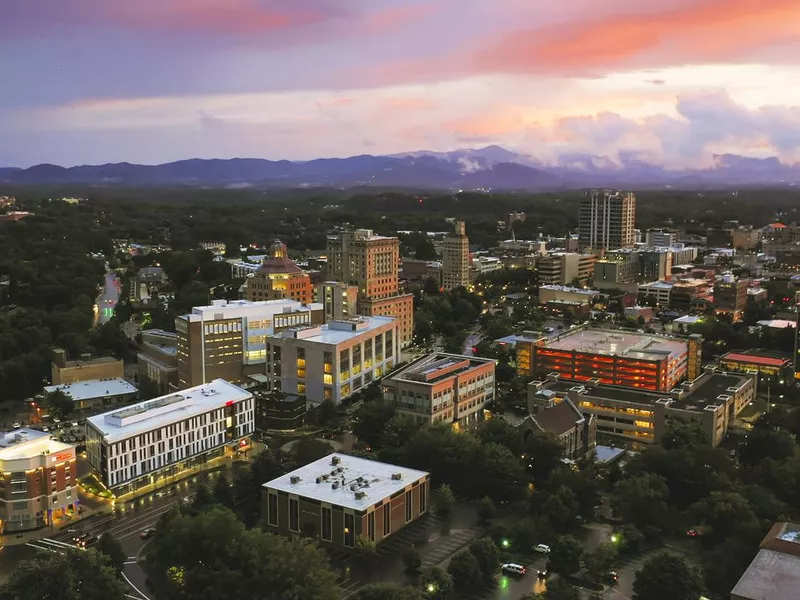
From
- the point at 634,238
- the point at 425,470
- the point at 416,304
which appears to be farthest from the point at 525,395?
the point at 634,238

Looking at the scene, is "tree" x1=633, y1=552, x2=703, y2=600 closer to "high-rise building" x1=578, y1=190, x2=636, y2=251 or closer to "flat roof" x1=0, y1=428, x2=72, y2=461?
"flat roof" x1=0, y1=428, x2=72, y2=461

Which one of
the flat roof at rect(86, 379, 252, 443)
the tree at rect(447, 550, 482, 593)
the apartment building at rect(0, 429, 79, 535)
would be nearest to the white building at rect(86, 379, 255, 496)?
the flat roof at rect(86, 379, 252, 443)

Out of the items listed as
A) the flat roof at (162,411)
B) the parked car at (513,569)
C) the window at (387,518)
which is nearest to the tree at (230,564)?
the window at (387,518)

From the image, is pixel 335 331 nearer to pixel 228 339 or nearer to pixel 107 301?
pixel 228 339

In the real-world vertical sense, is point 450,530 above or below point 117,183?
below

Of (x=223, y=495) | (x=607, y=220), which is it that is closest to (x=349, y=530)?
(x=223, y=495)

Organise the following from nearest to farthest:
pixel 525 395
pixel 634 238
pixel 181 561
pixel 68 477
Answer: pixel 181 561
pixel 68 477
pixel 525 395
pixel 634 238

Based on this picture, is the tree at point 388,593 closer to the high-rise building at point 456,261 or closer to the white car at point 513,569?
the white car at point 513,569

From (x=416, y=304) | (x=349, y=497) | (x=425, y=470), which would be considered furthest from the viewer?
(x=416, y=304)

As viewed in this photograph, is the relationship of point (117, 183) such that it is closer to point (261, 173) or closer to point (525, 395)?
point (261, 173)
